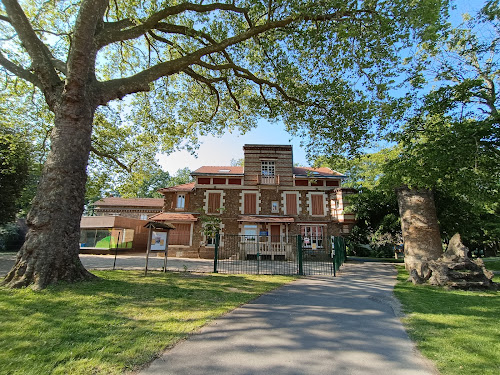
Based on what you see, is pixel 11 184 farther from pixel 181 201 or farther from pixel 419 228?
pixel 419 228

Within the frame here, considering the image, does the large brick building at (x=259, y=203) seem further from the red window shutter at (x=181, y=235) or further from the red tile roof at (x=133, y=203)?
the red tile roof at (x=133, y=203)

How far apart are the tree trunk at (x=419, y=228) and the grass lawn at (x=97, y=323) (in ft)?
27.8

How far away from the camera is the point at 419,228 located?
11609 millimetres

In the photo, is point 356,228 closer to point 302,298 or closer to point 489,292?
point 489,292

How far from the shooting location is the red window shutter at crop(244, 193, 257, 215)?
2152 cm

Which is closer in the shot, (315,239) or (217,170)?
(315,239)

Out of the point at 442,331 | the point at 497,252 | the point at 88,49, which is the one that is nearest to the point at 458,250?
the point at 442,331

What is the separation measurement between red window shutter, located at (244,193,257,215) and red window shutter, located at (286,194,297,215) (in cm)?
270

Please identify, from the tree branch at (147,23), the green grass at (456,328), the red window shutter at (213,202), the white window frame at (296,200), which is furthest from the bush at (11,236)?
the green grass at (456,328)

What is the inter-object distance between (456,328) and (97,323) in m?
5.90

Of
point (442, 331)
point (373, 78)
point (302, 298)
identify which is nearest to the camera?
point (442, 331)

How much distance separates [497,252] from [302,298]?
3992cm

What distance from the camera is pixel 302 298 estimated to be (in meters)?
6.57

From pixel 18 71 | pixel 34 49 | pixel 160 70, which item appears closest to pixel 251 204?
pixel 160 70
